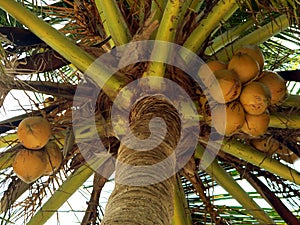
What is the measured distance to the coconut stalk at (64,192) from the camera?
2.67 metres

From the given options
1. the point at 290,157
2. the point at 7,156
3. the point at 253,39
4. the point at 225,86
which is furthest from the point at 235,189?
the point at 7,156

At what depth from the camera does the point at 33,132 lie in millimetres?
2430

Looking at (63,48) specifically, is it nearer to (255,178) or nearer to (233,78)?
(233,78)

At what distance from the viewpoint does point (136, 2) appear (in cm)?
286

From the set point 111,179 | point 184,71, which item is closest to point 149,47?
point 184,71

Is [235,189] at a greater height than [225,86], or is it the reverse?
[225,86]

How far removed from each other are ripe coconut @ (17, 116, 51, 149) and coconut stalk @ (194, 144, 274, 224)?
0.77 metres

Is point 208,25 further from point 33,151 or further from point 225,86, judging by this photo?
point 33,151

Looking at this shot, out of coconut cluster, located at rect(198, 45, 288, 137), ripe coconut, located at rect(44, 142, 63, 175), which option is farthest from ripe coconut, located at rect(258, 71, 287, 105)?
ripe coconut, located at rect(44, 142, 63, 175)

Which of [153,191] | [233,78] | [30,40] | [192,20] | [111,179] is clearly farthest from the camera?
[111,179]

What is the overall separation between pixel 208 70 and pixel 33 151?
0.87 meters

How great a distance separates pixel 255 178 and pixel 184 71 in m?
0.72

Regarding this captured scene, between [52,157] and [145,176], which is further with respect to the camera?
[52,157]

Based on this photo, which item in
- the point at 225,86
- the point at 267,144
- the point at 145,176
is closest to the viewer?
the point at 145,176
